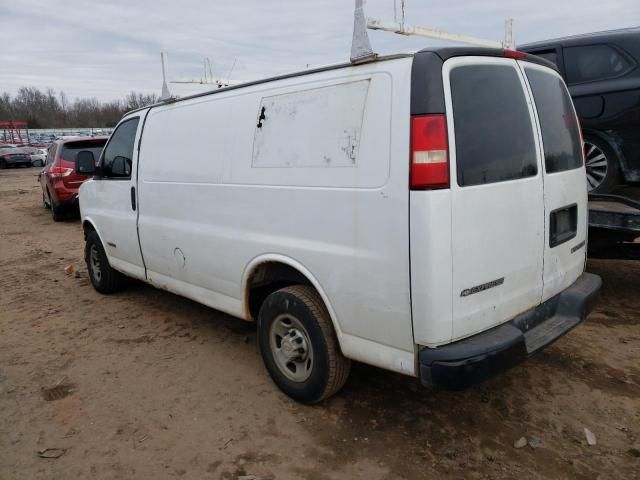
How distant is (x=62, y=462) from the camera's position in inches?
108

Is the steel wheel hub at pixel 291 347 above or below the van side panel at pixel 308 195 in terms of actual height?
below

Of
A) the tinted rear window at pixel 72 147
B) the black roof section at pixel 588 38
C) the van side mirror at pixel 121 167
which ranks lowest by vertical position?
the van side mirror at pixel 121 167

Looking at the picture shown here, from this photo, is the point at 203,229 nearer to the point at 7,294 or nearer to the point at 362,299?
the point at 362,299

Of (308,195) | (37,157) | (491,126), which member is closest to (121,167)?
(308,195)

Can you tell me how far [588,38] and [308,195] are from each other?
436cm

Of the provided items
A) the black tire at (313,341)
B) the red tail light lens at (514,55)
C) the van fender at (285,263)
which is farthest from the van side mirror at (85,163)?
the red tail light lens at (514,55)

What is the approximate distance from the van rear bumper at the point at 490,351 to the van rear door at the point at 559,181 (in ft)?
0.62

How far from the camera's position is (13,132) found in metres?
50.8

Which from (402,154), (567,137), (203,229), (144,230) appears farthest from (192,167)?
(567,137)

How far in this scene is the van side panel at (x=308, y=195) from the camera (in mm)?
2420

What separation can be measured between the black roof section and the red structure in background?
51.2m

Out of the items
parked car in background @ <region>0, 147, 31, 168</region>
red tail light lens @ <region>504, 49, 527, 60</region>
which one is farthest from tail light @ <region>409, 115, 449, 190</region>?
parked car in background @ <region>0, 147, 31, 168</region>

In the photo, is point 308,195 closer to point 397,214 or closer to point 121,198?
point 397,214

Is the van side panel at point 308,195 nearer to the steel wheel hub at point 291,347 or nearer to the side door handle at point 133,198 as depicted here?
the steel wheel hub at point 291,347
